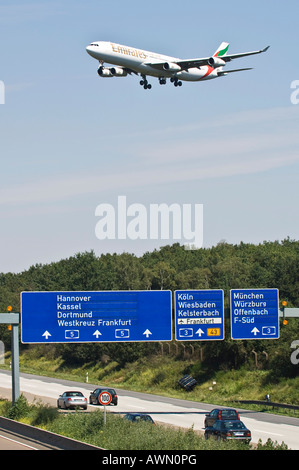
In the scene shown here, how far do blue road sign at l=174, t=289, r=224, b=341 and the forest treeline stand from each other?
27.6 m

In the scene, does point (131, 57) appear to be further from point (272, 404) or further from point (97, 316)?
point (272, 404)

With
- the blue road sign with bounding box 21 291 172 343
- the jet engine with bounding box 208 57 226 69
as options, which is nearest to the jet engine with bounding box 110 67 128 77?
the jet engine with bounding box 208 57 226 69

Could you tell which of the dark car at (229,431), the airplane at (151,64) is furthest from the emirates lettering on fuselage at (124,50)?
the dark car at (229,431)

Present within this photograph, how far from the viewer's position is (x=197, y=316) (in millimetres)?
40344

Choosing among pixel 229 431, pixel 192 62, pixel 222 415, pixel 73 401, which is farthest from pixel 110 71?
pixel 229 431

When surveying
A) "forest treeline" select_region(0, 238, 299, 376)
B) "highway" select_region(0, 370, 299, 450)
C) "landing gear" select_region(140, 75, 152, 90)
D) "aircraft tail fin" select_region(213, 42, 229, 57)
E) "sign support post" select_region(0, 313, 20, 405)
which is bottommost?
"highway" select_region(0, 370, 299, 450)

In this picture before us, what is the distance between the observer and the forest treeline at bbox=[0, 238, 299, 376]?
8556 centimetres

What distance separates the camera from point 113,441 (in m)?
27.3

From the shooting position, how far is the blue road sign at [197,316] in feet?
132

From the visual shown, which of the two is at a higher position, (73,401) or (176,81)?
(176,81)

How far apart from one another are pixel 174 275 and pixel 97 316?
276 ft

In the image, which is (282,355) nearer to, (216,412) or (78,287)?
(216,412)

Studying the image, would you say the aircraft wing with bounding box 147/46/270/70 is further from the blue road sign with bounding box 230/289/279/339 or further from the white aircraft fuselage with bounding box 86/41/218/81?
the blue road sign with bounding box 230/289/279/339

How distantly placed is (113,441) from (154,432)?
186cm
